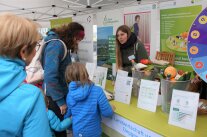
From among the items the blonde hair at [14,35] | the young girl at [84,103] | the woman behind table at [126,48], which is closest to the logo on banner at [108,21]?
the woman behind table at [126,48]

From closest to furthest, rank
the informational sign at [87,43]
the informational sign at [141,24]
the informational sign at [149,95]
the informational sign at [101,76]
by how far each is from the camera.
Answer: the informational sign at [149,95], the informational sign at [101,76], the informational sign at [141,24], the informational sign at [87,43]

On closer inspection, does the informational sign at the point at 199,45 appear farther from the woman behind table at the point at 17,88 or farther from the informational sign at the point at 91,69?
the informational sign at the point at 91,69

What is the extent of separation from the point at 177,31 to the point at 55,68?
1.32m

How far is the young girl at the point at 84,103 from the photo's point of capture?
1.54 meters

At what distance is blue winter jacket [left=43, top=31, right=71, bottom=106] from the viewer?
5.26 ft

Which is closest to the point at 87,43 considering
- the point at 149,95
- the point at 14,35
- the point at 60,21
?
the point at 60,21

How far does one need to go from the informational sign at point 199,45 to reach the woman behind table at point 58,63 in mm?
798

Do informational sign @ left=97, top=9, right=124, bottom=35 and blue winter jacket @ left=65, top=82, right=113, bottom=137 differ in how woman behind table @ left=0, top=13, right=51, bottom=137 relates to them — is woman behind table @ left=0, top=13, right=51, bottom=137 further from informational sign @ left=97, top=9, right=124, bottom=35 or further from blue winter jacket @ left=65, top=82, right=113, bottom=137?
informational sign @ left=97, top=9, right=124, bottom=35

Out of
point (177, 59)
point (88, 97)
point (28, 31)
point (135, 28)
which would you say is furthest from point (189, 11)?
point (28, 31)

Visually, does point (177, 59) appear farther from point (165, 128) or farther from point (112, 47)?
point (165, 128)

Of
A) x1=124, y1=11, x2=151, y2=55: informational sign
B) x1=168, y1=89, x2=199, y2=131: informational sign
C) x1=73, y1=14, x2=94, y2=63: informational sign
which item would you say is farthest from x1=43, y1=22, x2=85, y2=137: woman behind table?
x1=73, y1=14, x2=94, y2=63: informational sign

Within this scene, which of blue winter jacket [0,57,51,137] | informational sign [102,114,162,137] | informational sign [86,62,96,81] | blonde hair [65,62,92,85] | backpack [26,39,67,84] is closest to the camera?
blue winter jacket [0,57,51,137]

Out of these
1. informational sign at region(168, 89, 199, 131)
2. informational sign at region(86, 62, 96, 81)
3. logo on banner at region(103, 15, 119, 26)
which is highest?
logo on banner at region(103, 15, 119, 26)

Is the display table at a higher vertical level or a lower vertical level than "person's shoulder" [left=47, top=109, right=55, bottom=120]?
higher
